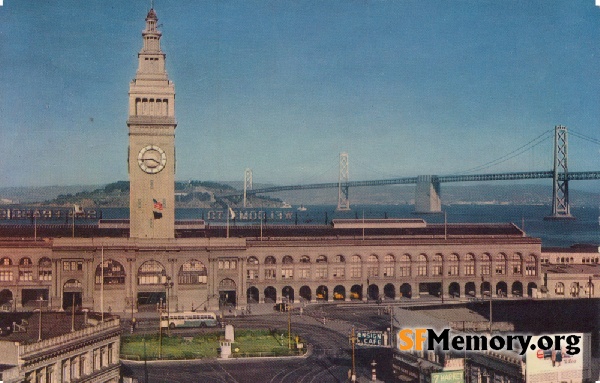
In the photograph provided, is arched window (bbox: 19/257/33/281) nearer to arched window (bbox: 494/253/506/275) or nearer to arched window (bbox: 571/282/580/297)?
arched window (bbox: 494/253/506/275)

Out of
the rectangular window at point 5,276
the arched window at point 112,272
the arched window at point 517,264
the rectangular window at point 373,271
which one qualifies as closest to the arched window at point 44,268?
the rectangular window at point 5,276

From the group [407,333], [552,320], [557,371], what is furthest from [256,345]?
[557,371]

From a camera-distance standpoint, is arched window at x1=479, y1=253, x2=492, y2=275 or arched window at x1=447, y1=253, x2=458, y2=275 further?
arched window at x1=479, y1=253, x2=492, y2=275

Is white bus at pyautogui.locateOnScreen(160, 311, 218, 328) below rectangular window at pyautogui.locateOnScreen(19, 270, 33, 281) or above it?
below

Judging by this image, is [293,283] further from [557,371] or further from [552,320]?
[557,371]

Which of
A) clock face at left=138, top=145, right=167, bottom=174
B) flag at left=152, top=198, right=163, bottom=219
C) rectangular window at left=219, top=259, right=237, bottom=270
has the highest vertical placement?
clock face at left=138, top=145, right=167, bottom=174

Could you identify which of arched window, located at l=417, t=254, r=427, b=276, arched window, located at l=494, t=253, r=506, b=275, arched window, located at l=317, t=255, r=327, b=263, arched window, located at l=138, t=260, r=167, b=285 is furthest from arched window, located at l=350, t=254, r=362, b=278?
arched window, located at l=138, t=260, r=167, b=285
